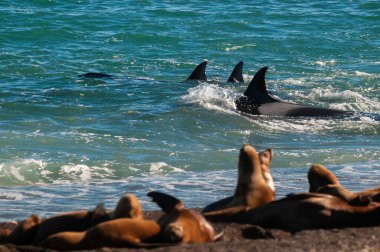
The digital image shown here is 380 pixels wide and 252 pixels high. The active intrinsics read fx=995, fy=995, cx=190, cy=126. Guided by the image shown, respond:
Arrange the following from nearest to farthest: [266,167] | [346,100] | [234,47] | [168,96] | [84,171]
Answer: [266,167], [84,171], [168,96], [346,100], [234,47]

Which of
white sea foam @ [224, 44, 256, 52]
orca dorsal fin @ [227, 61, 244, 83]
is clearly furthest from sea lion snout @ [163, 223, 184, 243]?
white sea foam @ [224, 44, 256, 52]

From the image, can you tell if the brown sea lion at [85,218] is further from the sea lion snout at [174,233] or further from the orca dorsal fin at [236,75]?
the orca dorsal fin at [236,75]

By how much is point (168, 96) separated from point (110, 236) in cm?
1084

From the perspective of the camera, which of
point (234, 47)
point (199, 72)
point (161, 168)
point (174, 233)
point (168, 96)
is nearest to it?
point (174, 233)

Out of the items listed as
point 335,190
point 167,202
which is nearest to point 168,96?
point 335,190

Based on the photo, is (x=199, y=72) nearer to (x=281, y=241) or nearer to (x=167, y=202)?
(x=167, y=202)

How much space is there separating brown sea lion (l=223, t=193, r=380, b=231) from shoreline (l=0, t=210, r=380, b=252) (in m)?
0.06

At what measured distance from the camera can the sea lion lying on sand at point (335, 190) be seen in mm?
6914

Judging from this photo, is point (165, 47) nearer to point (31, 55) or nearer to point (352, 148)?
point (31, 55)

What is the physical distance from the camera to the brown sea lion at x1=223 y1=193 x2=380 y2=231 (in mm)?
6730

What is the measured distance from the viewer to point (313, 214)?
672cm

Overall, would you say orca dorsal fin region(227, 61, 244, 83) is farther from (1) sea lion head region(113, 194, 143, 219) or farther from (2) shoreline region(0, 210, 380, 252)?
(1) sea lion head region(113, 194, 143, 219)

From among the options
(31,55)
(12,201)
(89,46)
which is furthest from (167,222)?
(89,46)

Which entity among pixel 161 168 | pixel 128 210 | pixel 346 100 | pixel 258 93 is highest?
pixel 128 210
